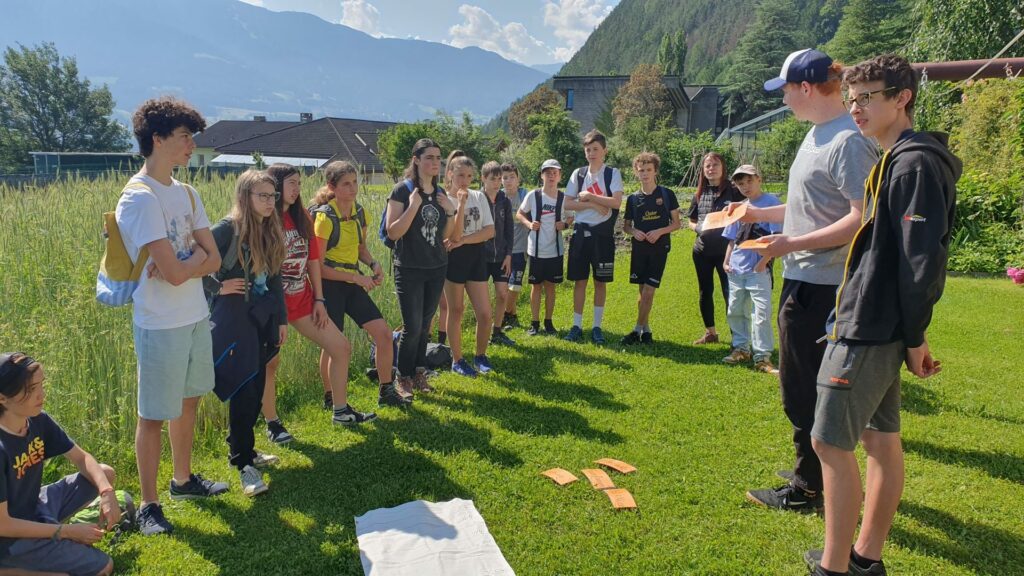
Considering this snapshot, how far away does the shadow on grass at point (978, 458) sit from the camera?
3948mm

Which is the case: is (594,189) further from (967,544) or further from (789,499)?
(967,544)

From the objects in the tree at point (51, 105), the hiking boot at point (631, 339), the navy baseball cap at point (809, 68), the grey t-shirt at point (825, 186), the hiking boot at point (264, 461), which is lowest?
the hiking boot at point (264, 461)

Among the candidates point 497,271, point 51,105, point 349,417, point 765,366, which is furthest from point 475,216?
point 51,105

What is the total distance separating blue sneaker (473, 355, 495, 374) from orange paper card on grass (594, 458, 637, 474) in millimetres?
2186

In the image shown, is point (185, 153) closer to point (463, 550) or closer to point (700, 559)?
point (463, 550)

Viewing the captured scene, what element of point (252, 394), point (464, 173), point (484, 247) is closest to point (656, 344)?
point (484, 247)

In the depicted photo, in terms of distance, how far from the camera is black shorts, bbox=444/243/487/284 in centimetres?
595

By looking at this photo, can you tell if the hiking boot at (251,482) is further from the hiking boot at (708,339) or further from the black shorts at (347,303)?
the hiking boot at (708,339)

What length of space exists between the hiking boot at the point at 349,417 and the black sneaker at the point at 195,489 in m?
1.11

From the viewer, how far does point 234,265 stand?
3.77m

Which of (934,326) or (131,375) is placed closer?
(131,375)

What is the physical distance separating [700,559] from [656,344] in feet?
13.5

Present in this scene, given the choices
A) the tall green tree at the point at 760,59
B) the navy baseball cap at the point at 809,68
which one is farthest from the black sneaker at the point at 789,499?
the tall green tree at the point at 760,59

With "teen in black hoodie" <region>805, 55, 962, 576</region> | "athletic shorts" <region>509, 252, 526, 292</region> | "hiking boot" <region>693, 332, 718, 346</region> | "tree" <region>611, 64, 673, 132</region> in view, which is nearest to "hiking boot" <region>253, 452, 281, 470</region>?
"teen in black hoodie" <region>805, 55, 962, 576</region>
